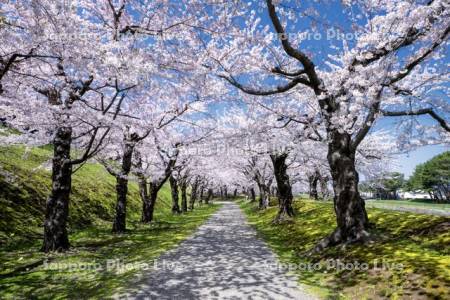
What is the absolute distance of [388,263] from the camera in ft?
27.7

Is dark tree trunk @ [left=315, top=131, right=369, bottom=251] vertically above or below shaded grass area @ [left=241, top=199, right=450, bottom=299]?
above

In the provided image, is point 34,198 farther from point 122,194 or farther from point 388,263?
point 388,263

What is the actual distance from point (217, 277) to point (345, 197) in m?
5.07

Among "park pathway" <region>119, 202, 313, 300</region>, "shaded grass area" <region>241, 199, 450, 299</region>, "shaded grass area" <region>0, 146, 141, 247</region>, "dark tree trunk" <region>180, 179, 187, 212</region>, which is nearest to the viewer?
"shaded grass area" <region>241, 199, 450, 299</region>

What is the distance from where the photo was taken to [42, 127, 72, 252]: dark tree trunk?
12.8m

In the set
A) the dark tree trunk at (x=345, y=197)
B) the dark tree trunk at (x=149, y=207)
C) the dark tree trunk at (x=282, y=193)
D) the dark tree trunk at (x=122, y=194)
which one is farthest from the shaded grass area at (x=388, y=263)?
the dark tree trunk at (x=149, y=207)

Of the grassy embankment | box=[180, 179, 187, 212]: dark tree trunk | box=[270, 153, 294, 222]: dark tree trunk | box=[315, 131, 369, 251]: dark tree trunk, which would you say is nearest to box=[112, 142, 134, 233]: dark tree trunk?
the grassy embankment

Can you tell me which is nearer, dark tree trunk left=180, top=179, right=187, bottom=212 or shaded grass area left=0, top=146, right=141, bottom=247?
shaded grass area left=0, top=146, right=141, bottom=247

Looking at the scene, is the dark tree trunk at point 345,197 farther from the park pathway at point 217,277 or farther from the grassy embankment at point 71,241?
the grassy embankment at point 71,241

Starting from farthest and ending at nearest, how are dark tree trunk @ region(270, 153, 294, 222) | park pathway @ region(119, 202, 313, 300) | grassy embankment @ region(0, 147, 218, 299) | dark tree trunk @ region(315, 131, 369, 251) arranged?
1. dark tree trunk @ region(270, 153, 294, 222)
2. dark tree trunk @ region(315, 131, 369, 251)
3. grassy embankment @ region(0, 147, 218, 299)
4. park pathway @ region(119, 202, 313, 300)

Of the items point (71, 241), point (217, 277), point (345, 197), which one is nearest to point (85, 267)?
point (217, 277)

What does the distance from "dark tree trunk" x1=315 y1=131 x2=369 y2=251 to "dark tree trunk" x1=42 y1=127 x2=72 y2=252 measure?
9.32 metres

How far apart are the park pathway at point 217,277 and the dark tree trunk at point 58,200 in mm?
4102

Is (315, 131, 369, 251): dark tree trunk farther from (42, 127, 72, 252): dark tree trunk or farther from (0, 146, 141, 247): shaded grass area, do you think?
(0, 146, 141, 247): shaded grass area
